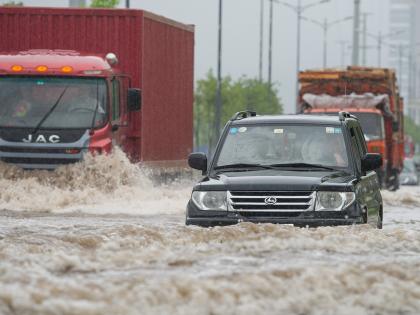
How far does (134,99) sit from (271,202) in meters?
12.2

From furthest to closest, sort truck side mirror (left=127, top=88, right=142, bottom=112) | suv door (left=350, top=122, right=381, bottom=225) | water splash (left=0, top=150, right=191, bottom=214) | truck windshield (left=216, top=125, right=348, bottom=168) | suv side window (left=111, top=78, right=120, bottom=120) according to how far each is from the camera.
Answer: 1. truck side mirror (left=127, top=88, right=142, bottom=112)
2. suv side window (left=111, top=78, right=120, bottom=120)
3. water splash (left=0, top=150, right=191, bottom=214)
4. truck windshield (left=216, top=125, right=348, bottom=168)
5. suv door (left=350, top=122, right=381, bottom=225)

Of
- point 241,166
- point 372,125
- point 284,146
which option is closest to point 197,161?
point 241,166

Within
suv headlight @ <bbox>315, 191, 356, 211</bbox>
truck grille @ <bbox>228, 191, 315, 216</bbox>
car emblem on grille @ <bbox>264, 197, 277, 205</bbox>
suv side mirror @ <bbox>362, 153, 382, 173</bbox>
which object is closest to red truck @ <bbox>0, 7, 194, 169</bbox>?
suv side mirror @ <bbox>362, 153, 382, 173</bbox>

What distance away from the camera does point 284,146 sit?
1514 centimetres

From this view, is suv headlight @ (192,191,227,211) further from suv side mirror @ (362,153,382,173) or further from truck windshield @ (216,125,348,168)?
suv side mirror @ (362,153,382,173)

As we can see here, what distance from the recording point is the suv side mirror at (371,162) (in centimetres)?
1519

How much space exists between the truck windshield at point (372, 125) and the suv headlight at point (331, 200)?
2235cm

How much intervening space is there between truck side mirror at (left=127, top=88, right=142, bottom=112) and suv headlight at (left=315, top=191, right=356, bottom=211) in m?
12.3

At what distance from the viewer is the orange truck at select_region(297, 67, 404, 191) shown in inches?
1442

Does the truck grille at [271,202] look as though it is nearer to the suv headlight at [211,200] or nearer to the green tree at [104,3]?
the suv headlight at [211,200]

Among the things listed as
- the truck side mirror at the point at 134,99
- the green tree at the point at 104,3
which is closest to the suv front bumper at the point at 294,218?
the truck side mirror at the point at 134,99

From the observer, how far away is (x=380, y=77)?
40.1 m

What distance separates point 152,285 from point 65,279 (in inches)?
32.7

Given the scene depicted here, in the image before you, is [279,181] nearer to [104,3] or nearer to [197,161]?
[197,161]
